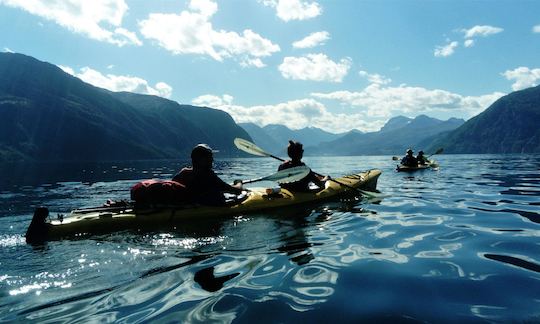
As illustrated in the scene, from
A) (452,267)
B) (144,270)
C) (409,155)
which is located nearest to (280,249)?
(144,270)

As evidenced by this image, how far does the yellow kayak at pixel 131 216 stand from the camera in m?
8.04

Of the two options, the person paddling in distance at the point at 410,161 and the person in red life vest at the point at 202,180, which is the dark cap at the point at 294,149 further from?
the person paddling in distance at the point at 410,161

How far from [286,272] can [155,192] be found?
4.85 metres

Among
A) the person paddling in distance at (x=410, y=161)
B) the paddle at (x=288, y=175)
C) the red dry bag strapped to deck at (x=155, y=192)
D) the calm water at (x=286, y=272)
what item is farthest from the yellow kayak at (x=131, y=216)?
the person paddling in distance at (x=410, y=161)

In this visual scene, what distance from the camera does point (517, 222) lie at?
9.36m

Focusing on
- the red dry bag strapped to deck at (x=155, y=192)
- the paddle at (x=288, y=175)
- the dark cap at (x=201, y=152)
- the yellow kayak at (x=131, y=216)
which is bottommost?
the yellow kayak at (x=131, y=216)

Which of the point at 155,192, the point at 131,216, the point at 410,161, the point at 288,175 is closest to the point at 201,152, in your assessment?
the point at 155,192

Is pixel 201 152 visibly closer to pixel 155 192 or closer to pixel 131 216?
pixel 155 192

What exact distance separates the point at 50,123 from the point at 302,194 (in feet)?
688

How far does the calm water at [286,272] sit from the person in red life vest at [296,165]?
2.62 meters

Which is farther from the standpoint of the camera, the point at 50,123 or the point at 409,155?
the point at 50,123

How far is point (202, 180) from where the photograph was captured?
398 inches

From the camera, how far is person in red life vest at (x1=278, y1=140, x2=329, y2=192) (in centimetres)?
1188

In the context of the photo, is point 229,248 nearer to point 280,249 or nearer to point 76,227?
point 280,249
